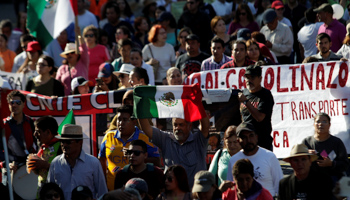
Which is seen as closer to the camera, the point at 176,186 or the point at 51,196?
the point at 176,186

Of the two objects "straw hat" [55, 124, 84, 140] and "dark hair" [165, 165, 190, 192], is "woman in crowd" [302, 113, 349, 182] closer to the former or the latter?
"dark hair" [165, 165, 190, 192]

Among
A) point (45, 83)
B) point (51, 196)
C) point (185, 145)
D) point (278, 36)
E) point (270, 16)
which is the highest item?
point (270, 16)

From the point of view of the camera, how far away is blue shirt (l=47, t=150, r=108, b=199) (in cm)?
873

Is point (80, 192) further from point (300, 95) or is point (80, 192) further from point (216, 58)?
point (216, 58)

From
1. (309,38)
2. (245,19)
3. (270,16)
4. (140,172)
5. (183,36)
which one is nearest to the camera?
(140,172)

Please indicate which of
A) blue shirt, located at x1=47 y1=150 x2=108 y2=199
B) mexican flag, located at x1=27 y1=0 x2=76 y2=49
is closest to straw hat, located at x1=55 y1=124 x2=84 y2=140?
blue shirt, located at x1=47 y1=150 x2=108 y2=199

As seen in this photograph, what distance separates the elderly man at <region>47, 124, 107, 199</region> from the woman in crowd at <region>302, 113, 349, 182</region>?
2.51 m

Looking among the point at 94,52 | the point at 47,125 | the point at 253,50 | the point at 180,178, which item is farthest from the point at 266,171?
the point at 94,52

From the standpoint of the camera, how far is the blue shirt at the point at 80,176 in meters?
8.73

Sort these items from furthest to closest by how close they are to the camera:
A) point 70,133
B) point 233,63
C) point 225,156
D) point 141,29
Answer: point 141,29 < point 233,63 < point 225,156 < point 70,133

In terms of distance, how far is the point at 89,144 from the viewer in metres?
11.3

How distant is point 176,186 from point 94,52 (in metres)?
7.14

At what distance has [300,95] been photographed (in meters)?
12.0

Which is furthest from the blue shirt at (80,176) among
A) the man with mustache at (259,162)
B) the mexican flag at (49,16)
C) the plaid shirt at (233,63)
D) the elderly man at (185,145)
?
the mexican flag at (49,16)
